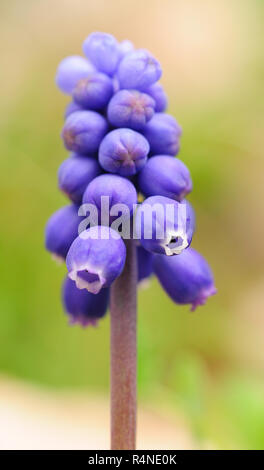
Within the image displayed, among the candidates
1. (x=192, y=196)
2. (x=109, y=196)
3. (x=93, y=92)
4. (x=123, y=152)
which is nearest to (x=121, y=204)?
(x=109, y=196)

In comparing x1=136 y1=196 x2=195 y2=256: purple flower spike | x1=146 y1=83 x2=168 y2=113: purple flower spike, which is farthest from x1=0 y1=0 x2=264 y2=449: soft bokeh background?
x1=136 y1=196 x2=195 y2=256: purple flower spike

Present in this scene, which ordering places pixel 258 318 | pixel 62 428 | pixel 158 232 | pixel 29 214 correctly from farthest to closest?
pixel 258 318, pixel 29 214, pixel 62 428, pixel 158 232

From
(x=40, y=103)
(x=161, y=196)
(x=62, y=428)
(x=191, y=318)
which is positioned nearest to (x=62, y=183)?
(x=161, y=196)

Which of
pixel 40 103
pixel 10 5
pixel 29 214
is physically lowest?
pixel 29 214

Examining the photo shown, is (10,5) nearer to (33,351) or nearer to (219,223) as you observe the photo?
(219,223)

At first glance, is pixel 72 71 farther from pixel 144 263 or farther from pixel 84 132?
pixel 144 263

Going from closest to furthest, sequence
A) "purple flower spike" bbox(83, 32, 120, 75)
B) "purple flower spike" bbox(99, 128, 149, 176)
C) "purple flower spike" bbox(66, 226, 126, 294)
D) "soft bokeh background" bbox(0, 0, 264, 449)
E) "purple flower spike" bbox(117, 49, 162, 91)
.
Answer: "purple flower spike" bbox(66, 226, 126, 294) < "purple flower spike" bbox(99, 128, 149, 176) < "purple flower spike" bbox(117, 49, 162, 91) < "purple flower spike" bbox(83, 32, 120, 75) < "soft bokeh background" bbox(0, 0, 264, 449)

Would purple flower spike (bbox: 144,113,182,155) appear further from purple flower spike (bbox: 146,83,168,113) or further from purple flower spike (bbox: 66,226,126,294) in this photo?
purple flower spike (bbox: 66,226,126,294)
